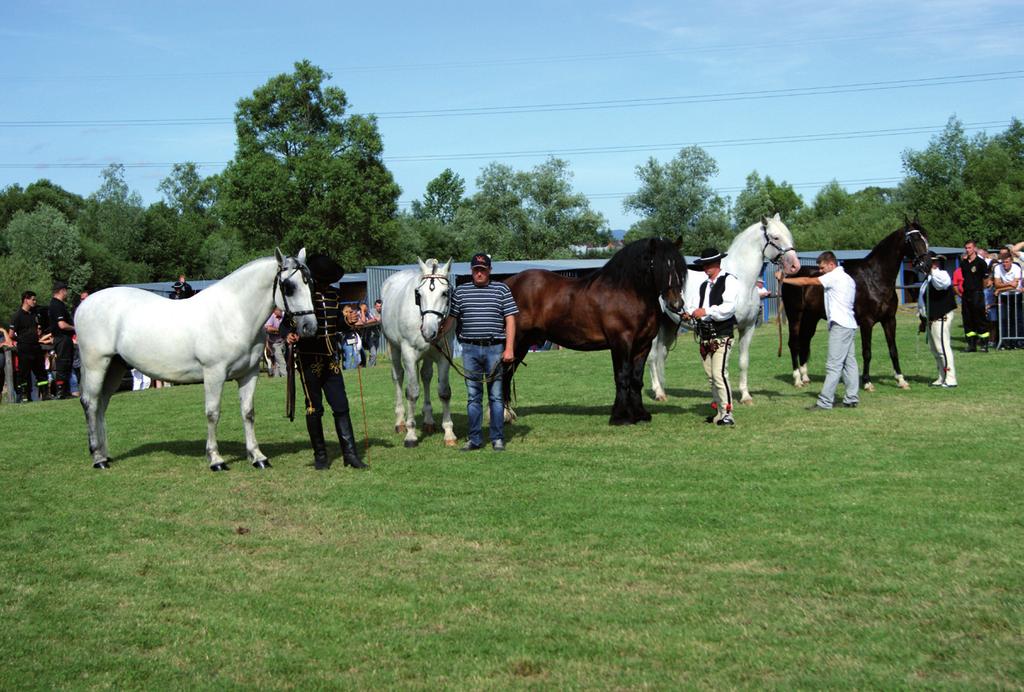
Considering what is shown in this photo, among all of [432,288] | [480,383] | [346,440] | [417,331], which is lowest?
[346,440]

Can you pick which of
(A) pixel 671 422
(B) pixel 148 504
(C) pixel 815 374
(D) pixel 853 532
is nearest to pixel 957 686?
(D) pixel 853 532

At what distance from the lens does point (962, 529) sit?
7.29m

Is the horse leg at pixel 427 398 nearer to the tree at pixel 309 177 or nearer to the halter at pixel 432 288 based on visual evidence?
the halter at pixel 432 288

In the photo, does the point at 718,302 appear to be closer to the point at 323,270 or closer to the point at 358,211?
the point at 323,270

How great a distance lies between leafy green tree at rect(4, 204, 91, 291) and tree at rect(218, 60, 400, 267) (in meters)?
15.2

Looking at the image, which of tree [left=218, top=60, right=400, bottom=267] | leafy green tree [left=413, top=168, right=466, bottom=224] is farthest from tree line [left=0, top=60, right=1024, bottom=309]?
leafy green tree [left=413, top=168, right=466, bottom=224]

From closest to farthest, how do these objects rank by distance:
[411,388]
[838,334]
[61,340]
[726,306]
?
[411,388], [726,306], [838,334], [61,340]

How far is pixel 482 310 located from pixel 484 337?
1.04 ft

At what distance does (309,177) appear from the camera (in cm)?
6153

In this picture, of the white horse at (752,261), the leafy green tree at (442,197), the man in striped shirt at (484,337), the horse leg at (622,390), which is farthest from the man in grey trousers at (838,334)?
the leafy green tree at (442,197)

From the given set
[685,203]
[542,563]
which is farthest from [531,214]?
[542,563]

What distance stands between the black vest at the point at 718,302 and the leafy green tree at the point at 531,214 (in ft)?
220

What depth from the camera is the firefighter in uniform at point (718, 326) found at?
1286cm

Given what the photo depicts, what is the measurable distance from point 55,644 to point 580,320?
9.08 m
